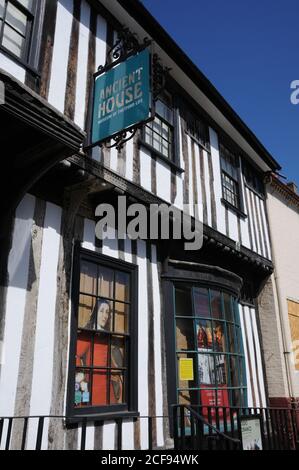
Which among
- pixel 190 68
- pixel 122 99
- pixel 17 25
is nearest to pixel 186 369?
pixel 122 99

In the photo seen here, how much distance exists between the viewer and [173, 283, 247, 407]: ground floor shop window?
6.30m

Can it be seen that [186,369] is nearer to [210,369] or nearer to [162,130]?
[210,369]

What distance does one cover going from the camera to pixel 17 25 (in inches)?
192

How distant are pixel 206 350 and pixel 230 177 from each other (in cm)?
424

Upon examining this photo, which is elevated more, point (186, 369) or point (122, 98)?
point (122, 98)

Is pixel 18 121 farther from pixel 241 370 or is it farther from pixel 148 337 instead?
pixel 241 370

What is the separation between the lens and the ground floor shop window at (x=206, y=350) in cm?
630

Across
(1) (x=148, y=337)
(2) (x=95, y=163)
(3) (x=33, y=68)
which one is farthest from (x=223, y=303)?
(3) (x=33, y=68)

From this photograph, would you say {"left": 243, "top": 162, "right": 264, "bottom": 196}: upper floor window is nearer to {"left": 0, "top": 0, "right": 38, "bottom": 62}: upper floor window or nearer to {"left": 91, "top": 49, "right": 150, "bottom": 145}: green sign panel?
{"left": 91, "top": 49, "right": 150, "bottom": 145}: green sign panel

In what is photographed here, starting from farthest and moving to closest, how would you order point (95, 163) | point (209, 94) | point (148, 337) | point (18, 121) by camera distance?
point (209, 94) → point (148, 337) → point (95, 163) → point (18, 121)

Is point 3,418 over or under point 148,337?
under

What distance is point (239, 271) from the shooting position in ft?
29.9

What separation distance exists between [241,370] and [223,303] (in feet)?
4.29

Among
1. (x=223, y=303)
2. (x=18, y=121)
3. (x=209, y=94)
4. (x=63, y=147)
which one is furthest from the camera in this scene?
(x=209, y=94)
